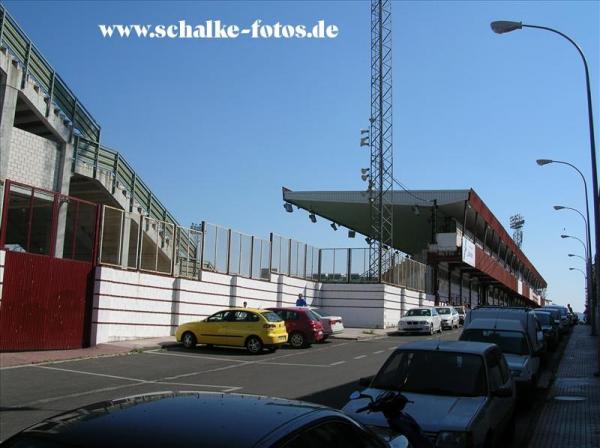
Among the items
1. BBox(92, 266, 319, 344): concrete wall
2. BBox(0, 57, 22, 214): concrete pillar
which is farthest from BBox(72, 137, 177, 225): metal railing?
BBox(92, 266, 319, 344): concrete wall

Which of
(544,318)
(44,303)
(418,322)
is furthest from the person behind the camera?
(418,322)

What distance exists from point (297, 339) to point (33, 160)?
12.2 m

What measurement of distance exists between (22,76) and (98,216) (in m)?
5.80

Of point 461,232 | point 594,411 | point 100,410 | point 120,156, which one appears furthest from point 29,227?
point 461,232

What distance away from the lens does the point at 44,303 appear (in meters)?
18.9

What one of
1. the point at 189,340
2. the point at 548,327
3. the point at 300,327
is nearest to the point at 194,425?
the point at 189,340

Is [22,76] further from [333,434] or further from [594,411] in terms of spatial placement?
[333,434]

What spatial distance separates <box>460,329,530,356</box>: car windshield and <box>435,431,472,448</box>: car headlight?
6.91m

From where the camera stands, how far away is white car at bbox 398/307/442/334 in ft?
110

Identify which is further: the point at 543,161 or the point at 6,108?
the point at 543,161

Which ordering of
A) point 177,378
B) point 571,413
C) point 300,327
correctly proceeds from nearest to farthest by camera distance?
point 571,413 < point 177,378 < point 300,327

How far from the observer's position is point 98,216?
71.3ft

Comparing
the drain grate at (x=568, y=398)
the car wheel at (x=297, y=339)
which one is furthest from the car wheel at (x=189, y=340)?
the drain grate at (x=568, y=398)

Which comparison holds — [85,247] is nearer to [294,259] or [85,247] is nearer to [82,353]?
[82,353]
